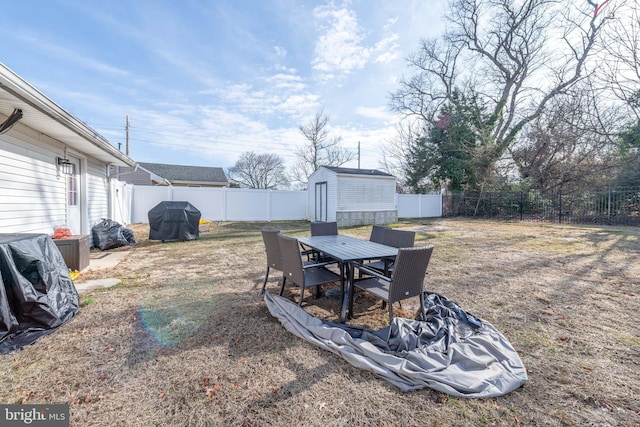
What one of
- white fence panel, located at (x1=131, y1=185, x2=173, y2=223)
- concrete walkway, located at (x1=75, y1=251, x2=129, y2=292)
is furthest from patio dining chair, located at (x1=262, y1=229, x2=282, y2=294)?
white fence panel, located at (x1=131, y1=185, x2=173, y2=223)

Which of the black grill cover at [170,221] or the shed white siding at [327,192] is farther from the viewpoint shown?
the shed white siding at [327,192]

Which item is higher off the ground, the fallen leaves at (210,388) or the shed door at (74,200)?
the shed door at (74,200)

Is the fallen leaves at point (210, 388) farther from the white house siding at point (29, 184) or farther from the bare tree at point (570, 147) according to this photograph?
the bare tree at point (570, 147)

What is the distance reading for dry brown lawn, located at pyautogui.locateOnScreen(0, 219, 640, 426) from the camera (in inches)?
63.8

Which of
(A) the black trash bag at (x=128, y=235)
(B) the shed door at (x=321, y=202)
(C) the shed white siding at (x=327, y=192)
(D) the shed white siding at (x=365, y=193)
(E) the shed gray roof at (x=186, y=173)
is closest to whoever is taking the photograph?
(A) the black trash bag at (x=128, y=235)

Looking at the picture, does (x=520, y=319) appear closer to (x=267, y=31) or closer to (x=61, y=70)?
(x=267, y=31)

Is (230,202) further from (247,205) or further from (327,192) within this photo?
(327,192)

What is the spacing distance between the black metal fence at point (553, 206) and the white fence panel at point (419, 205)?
510mm

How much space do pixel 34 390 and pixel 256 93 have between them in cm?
1350

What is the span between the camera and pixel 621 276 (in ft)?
14.8

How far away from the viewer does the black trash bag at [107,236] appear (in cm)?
663

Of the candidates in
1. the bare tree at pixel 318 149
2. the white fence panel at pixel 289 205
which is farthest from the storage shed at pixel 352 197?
the bare tree at pixel 318 149

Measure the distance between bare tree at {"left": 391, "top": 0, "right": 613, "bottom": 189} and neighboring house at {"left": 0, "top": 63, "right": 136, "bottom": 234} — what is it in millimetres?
18052

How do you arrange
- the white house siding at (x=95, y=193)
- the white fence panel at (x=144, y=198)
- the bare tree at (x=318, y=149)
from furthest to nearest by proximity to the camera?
the bare tree at (x=318, y=149), the white fence panel at (x=144, y=198), the white house siding at (x=95, y=193)
